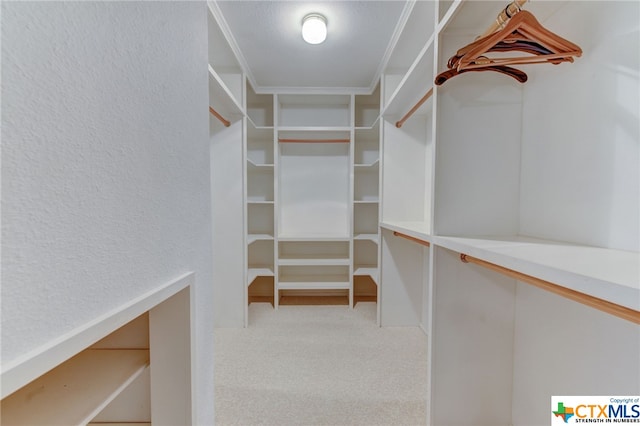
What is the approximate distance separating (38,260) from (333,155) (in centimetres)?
271

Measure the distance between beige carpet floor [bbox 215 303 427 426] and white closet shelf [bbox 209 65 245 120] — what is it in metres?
1.83

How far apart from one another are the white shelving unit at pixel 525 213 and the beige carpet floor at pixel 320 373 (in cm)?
38

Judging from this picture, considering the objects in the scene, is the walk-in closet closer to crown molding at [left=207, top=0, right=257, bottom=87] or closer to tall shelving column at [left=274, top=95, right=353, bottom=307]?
crown molding at [left=207, top=0, right=257, bottom=87]

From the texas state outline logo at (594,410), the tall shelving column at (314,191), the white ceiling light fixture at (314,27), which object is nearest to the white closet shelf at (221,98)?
the white ceiling light fixture at (314,27)

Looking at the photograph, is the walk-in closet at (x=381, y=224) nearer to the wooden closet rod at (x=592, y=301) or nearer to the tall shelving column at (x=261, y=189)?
the wooden closet rod at (x=592, y=301)

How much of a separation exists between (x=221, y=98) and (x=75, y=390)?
6.03ft

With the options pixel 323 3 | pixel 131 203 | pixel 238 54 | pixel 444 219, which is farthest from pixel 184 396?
pixel 238 54

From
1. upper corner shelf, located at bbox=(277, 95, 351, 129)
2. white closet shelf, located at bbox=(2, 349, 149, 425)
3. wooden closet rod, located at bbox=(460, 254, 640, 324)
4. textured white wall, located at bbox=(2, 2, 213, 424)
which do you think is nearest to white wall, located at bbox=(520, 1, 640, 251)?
wooden closet rod, located at bbox=(460, 254, 640, 324)

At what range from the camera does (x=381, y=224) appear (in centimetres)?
230

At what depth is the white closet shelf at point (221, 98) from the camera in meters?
1.70

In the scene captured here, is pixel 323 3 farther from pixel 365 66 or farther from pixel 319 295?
pixel 319 295

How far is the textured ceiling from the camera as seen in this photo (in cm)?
160

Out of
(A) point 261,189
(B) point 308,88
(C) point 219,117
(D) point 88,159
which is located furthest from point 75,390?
(B) point 308,88

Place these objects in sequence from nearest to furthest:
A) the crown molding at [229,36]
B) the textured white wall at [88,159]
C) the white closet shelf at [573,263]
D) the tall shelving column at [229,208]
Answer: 1. the textured white wall at [88,159]
2. the white closet shelf at [573,263]
3. the crown molding at [229,36]
4. the tall shelving column at [229,208]
